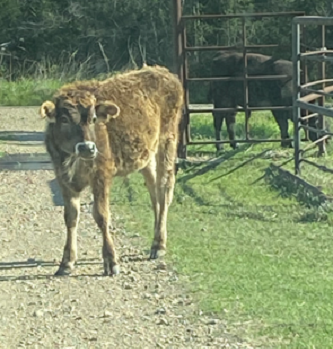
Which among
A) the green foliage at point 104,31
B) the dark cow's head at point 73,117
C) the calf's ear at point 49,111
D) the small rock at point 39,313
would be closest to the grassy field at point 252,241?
the small rock at point 39,313

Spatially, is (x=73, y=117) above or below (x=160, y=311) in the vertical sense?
above

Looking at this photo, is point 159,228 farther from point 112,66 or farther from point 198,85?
point 112,66

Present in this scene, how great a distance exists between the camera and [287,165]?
1500 centimetres

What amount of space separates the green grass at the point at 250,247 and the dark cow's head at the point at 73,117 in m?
1.44

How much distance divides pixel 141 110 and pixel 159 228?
1.16m

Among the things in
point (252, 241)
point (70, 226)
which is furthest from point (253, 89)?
point (70, 226)

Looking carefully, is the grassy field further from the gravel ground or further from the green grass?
the gravel ground

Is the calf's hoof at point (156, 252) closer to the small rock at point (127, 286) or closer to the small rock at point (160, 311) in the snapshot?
the small rock at point (127, 286)

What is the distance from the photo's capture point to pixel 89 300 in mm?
8102

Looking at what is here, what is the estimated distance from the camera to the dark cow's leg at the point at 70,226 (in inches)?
359

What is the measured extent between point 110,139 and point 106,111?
395 mm

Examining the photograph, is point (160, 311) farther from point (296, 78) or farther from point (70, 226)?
point (296, 78)

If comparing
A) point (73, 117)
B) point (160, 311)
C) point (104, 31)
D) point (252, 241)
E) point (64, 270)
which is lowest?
point (104, 31)

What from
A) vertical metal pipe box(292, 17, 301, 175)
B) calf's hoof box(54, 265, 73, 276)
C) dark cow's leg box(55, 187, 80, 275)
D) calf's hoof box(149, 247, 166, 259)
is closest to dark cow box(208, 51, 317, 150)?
vertical metal pipe box(292, 17, 301, 175)
